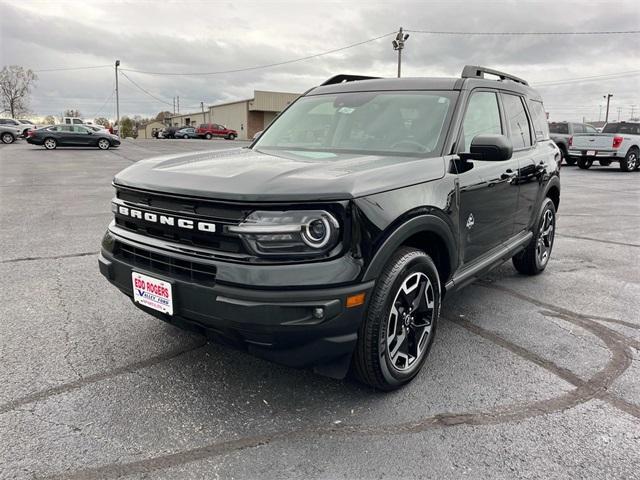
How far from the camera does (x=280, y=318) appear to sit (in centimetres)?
230

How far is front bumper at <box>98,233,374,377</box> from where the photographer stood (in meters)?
2.30

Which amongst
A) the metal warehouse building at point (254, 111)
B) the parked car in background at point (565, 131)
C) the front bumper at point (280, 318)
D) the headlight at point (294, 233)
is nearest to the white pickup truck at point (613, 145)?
the parked car in background at point (565, 131)

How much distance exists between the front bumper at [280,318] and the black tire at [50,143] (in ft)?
91.1

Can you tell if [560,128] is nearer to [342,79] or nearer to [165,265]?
[342,79]

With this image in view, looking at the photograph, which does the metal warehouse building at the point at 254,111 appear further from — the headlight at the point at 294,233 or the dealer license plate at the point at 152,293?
the headlight at the point at 294,233

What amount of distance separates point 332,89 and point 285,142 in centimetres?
76

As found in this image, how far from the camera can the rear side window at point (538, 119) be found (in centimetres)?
504

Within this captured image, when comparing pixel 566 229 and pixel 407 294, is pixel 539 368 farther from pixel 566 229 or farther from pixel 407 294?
pixel 566 229

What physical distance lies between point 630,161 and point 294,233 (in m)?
21.4

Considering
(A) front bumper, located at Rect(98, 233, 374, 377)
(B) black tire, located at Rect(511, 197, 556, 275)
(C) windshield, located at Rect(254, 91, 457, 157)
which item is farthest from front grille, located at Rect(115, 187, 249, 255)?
(B) black tire, located at Rect(511, 197, 556, 275)

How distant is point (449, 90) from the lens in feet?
11.9

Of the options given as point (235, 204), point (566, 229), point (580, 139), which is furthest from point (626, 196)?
point (235, 204)

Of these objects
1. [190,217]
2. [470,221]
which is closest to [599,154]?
[470,221]

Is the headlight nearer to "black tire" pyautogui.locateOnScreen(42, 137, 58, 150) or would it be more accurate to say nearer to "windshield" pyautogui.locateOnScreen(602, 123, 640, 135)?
"windshield" pyautogui.locateOnScreen(602, 123, 640, 135)
